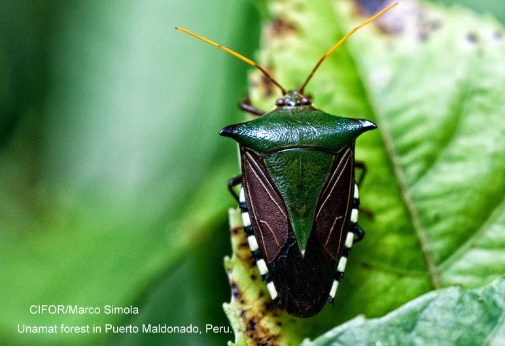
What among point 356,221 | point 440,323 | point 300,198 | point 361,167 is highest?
point 361,167

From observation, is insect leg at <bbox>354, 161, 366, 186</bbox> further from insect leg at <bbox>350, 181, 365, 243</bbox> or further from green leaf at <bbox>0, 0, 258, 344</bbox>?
green leaf at <bbox>0, 0, 258, 344</bbox>

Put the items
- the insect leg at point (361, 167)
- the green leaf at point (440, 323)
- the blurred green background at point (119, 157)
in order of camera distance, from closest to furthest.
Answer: the green leaf at point (440, 323) < the insect leg at point (361, 167) < the blurred green background at point (119, 157)

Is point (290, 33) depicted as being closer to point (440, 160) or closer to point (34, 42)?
point (440, 160)

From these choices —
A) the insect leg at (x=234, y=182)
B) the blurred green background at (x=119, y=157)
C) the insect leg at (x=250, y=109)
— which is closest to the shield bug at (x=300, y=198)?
the insect leg at (x=234, y=182)

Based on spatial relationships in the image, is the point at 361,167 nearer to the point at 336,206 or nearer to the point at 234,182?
the point at 336,206

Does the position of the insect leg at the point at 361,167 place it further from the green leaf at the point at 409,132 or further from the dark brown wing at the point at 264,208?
the dark brown wing at the point at 264,208

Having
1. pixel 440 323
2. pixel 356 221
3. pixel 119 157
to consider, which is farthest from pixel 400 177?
pixel 119 157
